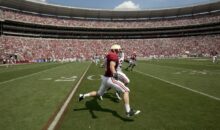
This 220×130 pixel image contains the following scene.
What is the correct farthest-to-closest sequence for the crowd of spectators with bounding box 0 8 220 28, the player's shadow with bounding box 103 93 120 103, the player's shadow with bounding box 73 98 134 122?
the crowd of spectators with bounding box 0 8 220 28
the player's shadow with bounding box 103 93 120 103
the player's shadow with bounding box 73 98 134 122

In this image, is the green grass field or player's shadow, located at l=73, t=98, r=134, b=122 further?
player's shadow, located at l=73, t=98, r=134, b=122

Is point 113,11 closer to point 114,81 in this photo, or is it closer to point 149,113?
point 114,81

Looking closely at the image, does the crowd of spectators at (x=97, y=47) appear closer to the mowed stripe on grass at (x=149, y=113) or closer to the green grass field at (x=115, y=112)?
the green grass field at (x=115, y=112)

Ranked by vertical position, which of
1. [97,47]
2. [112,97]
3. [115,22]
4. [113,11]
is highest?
[113,11]

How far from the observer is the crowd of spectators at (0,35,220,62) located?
2371 inches

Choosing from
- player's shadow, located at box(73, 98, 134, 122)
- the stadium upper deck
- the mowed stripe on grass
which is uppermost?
the stadium upper deck

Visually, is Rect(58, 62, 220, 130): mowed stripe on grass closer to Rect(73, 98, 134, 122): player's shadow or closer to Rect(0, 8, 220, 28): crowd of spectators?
Rect(73, 98, 134, 122): player's shadow

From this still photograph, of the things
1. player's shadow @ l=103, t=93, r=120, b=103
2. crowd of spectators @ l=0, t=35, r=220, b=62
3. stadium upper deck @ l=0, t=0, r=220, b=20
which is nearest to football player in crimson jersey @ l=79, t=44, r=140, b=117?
player's shadow @ l=103, t=93, r=120, b=103

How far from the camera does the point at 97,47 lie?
7525 cm

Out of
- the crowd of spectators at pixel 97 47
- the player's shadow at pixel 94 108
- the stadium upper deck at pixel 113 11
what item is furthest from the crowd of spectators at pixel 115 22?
the player's shadow at pixel 94 108

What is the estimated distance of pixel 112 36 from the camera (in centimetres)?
8312

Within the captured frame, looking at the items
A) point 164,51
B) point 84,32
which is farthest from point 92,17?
point 164,51

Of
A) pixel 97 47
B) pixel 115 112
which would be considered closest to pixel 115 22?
pixel 97 47

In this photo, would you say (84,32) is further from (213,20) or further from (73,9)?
(213,20)
